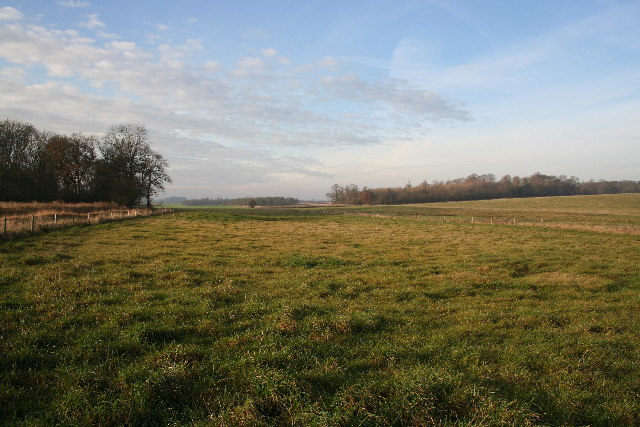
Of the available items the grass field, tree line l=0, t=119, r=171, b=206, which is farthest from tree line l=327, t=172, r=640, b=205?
the grass field

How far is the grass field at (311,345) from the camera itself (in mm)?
4617

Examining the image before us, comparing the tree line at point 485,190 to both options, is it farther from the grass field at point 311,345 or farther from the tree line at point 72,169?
the grass field at point 311,345

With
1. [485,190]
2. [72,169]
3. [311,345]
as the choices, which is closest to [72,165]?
[72,169]

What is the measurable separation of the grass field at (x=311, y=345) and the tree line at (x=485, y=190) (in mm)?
144282

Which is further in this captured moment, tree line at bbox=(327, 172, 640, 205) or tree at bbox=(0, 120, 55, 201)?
tree line at bbox=(327, 172, 640, 205)

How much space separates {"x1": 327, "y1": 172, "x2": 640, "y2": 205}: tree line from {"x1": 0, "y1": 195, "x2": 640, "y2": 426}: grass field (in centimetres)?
14428

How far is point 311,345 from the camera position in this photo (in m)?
6.63

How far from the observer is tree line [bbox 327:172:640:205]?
6255 inches

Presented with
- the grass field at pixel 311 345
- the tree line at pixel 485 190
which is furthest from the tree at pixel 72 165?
the tree line at pixel 485 190

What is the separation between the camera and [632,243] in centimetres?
2488

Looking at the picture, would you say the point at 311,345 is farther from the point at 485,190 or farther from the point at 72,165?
the point at 485,190

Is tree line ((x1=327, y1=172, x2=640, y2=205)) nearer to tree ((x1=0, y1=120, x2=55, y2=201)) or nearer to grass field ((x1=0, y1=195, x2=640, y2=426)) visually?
tree ((x1=0, y1=120, x2=55, y2=201))

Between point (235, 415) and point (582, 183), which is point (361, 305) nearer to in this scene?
point (235, 415)

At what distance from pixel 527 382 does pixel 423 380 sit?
2040mm
